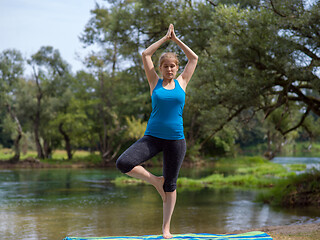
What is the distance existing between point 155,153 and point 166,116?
0.49 meters

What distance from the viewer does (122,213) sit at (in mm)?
12906

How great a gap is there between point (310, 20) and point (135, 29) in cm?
897

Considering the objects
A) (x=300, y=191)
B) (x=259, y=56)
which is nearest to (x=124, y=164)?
(x=259, y=56)

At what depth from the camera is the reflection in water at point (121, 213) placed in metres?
10.2

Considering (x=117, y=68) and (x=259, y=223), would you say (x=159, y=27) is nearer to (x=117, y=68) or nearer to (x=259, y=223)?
(x=259, y=223)

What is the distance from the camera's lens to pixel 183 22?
15.7 m

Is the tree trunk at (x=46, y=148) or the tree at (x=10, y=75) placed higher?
the tree at (x=10, y=75)

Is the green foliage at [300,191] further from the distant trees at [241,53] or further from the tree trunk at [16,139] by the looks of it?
the tree trunk at [16,139]

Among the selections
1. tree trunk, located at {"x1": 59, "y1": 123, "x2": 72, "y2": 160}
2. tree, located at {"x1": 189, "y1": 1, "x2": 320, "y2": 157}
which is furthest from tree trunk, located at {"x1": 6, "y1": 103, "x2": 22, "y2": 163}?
tree, located at {"x1": 189, "y1": 1, "x2": 320, "y2": 157}

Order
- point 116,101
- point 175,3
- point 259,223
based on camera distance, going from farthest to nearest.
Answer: point 116,101 < point 175,3 < point 259,223

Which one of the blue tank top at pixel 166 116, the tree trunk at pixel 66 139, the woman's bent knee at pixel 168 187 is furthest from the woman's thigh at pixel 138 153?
the tree trunk at pixel 66 139

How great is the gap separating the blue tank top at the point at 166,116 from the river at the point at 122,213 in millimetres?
5266

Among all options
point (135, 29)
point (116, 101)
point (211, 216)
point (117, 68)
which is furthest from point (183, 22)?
point (116, 101)

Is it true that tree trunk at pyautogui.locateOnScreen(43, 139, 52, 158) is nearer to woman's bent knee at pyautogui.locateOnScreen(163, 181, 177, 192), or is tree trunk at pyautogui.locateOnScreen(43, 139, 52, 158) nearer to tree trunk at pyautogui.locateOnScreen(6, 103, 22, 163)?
tree trunk at pyautogui.locateOnScreen(6, 103, 22, 163)
